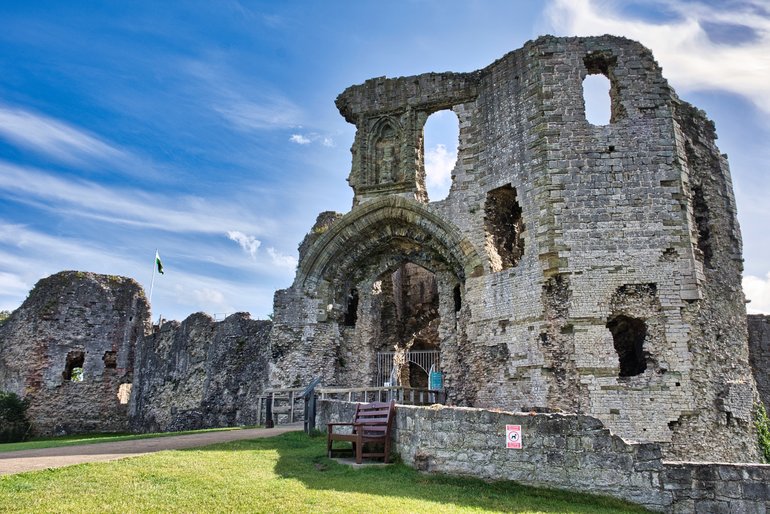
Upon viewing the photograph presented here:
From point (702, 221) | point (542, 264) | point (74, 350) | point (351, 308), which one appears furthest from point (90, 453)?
point (74, 350)

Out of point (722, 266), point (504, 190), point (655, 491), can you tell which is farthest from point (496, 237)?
point (655, 491)

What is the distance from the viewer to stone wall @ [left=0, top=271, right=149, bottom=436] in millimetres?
22766

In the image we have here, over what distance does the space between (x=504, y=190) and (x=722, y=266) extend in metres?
5.30

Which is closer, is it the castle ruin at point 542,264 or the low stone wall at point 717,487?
the low stone wall at point 717,487

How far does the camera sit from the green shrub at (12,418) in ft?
69.6

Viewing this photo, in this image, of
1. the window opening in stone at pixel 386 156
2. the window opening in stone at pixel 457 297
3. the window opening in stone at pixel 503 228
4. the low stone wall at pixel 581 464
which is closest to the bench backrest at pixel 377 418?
the low stone wall at pixel 581 464

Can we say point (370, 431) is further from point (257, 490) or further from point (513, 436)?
point (257, 490)

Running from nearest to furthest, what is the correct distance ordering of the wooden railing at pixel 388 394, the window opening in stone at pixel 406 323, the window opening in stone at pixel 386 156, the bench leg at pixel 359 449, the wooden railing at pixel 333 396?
the bench leg at pixel 359 449
the wooden railing at pixel 388 394
the wooden railing at pixel 333 396
the window opening in stone at pixel 386 156
the window opening in stone at pixel 406 323

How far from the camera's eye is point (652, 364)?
1221 cm

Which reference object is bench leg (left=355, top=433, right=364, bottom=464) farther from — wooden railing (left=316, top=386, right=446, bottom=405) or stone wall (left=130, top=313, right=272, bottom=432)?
stone wall (left=130, top=313, right=272, bottom=432)

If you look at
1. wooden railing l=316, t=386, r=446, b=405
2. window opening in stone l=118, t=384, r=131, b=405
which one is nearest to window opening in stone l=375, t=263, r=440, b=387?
wooden railing l=316, t=386, r=446, b=405

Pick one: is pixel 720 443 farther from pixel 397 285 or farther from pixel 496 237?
pixel 397 285

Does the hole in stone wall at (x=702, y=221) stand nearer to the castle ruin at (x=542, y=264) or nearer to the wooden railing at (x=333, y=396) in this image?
the castle ruin at (x=542, y=264)

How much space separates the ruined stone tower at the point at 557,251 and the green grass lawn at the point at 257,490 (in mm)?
5670
